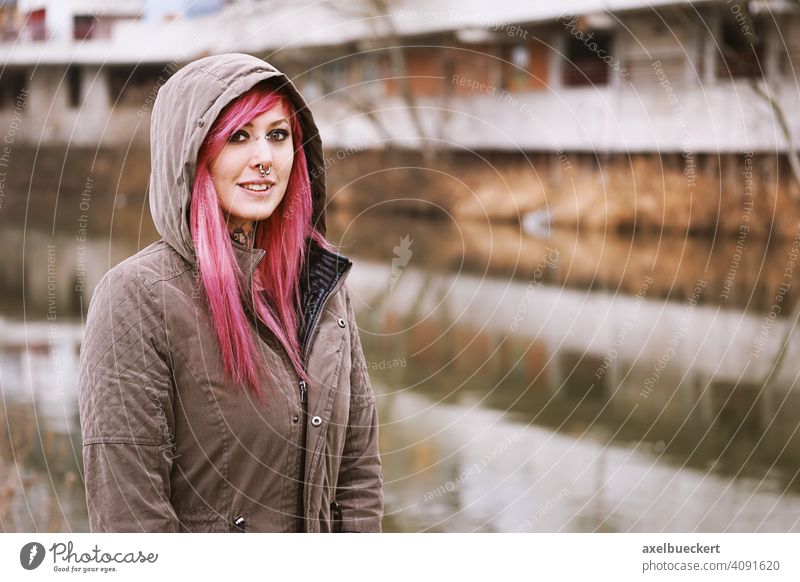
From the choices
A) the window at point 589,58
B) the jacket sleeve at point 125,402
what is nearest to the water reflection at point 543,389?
the jacket sleeve at point 125,402

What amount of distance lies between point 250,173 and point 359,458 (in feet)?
1.77

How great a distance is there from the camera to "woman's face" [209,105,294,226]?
1.74 metres

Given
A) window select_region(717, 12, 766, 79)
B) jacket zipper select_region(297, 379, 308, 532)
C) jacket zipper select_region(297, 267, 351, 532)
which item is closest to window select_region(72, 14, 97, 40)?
jacket zipper select_region(297, 267, 351, 532)

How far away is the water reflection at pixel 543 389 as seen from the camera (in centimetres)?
477

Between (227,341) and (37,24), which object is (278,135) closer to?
(227,341)

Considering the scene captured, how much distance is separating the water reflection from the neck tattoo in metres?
1.62

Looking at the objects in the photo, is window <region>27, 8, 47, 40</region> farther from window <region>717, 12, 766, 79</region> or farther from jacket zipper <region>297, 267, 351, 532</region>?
window <region>717, 12, 766, 79</region>

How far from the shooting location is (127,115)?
949 centimetres

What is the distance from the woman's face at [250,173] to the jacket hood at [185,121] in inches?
2.9

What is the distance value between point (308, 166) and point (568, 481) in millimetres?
3754

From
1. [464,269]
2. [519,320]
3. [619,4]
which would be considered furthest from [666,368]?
[464,269]
